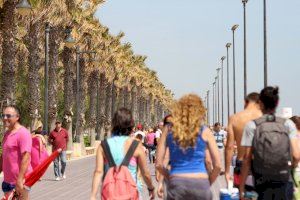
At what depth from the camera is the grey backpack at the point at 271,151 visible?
6785 mm

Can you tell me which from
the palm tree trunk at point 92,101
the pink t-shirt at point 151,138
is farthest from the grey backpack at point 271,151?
the palm tree trunk at point 92,101

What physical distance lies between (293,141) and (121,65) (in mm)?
73022

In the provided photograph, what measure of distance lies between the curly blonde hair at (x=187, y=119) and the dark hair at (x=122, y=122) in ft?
1.56

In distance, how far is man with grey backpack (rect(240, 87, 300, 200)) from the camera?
268 inches

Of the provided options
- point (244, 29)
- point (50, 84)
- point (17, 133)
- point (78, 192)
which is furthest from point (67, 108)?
point (17, 133)

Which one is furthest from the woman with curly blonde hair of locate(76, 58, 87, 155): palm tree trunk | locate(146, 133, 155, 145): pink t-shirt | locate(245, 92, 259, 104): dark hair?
locate(76, 58, 87, 155): palm tree trunk

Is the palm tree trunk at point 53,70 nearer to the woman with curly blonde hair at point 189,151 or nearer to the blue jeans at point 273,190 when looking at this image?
the woman with curly blonde hair at point 189,151

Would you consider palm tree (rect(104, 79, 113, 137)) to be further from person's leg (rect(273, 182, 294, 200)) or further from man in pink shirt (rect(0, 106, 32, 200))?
person's leg (rect(273, 182, 294, 200))

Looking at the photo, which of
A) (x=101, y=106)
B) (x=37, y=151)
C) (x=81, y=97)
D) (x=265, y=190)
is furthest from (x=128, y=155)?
(x=101, y=106)

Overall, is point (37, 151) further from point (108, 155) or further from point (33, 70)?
point (33, 70)

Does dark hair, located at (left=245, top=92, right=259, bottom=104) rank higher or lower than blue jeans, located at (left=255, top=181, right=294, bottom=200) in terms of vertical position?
higher

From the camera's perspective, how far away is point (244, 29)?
57.8m

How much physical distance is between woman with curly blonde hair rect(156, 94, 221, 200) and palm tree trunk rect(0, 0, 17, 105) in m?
24.4

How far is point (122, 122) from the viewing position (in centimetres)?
728
